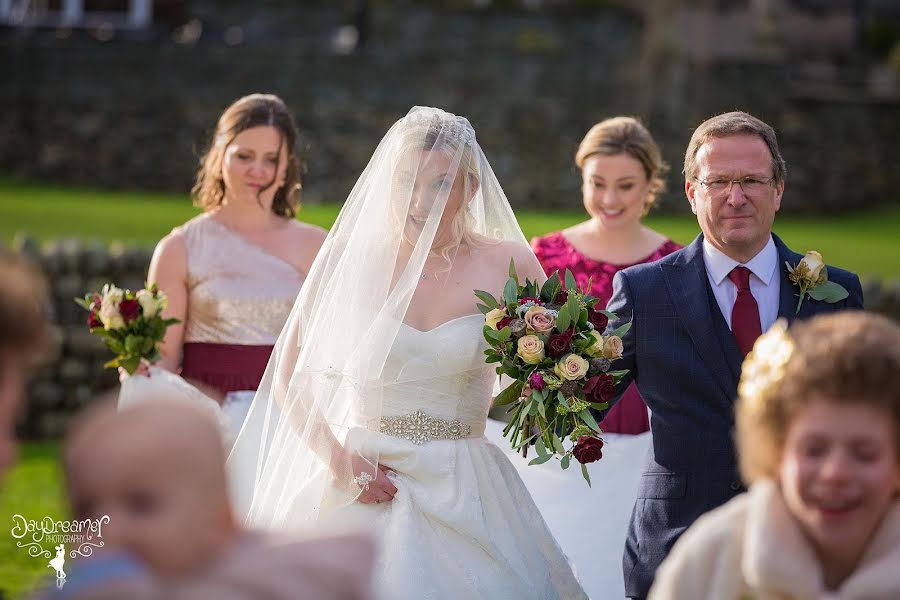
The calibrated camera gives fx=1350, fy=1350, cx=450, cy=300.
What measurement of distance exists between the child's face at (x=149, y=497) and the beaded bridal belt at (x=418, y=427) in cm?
284

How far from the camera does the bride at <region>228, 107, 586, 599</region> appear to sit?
17.1ft

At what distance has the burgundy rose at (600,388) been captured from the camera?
4941mm

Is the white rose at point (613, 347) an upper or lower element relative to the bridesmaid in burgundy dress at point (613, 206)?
lower

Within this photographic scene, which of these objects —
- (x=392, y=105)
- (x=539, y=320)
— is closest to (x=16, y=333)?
(x=539, y=320)

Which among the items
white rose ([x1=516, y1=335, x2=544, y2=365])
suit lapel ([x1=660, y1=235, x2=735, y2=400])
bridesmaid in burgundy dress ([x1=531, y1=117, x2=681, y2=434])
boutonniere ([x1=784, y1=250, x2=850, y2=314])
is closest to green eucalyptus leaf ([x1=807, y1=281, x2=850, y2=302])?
boutonniere ([x1=784, y1=250, x2=850, y2=314])

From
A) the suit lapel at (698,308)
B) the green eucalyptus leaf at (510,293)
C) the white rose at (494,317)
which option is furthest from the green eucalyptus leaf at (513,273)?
the suit lapel at (698,308)

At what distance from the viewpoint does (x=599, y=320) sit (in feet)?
16.5

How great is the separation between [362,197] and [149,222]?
1421 cm

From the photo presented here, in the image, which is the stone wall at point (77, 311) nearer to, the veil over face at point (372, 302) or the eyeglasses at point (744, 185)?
the veil over face at point (372, 302)

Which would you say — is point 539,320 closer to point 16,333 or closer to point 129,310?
point 129,310

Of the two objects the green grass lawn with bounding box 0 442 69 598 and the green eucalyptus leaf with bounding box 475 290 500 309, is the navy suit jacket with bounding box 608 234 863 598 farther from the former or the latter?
the green grass lawn with bounding box 0 442 69 598

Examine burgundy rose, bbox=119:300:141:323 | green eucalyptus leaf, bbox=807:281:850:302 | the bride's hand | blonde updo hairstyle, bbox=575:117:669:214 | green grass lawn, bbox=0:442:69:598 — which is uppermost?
blonde updo hairstyle, bbox=575:117:669:214

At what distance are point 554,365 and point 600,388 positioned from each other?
24 centimetres

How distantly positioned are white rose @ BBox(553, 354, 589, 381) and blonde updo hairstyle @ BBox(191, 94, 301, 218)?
8.16 feet
